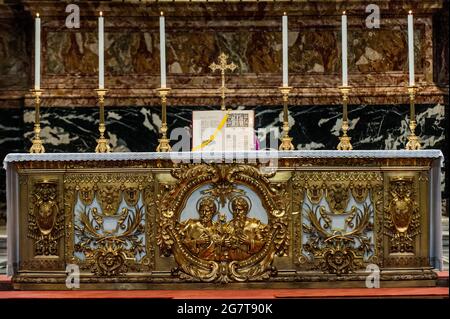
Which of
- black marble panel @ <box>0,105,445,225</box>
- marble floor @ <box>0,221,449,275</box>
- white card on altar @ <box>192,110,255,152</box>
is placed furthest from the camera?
black marble panel @ <box>0,105,445,225</box>

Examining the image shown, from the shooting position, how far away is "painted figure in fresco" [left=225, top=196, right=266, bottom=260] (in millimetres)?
7383

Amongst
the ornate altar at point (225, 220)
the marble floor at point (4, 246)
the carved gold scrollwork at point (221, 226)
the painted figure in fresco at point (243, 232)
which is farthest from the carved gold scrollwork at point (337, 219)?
the marble floor at point (4, 246)

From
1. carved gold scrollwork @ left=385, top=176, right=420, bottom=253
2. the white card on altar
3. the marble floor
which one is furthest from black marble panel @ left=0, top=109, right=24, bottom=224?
carved gold scrollwork @ left=385, top=176, right=420, bottom=253

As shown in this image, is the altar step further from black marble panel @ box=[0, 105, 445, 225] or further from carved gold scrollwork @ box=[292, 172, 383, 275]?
black marble panel @ box=[0, 105, 445, 225]

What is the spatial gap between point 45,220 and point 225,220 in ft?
4.12

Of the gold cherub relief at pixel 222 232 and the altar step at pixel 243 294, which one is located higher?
the gold cherub relief at pixel 222 232

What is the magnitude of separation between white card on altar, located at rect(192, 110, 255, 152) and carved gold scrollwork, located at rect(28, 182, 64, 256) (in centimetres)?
106

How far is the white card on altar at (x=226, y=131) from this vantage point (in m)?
7.57

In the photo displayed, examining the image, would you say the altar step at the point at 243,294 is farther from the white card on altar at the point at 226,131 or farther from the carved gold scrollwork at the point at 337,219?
the white card on altar at the point at 226,131

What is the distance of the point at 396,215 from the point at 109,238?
2.02 m

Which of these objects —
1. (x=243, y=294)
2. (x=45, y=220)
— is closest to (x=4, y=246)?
(x=45, y=220)

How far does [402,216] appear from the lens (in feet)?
24.3

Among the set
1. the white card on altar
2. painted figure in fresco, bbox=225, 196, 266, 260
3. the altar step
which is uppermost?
the white card on altar

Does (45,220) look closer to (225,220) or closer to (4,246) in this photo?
(225,220)
